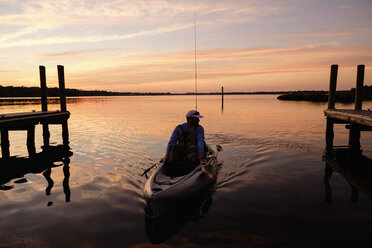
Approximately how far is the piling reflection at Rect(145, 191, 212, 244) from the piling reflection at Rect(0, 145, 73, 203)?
10.6ft

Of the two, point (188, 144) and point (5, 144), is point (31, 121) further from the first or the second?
point (188, 144)

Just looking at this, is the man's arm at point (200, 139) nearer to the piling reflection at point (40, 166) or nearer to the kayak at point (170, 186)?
the kayak at point (170, 186)

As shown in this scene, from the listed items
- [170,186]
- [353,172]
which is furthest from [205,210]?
[353,172]

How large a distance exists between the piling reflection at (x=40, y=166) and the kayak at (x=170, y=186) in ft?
9.96

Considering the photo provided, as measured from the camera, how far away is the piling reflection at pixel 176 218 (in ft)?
18.2

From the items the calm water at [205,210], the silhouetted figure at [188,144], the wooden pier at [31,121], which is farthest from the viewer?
the wooden pier at [31,121]

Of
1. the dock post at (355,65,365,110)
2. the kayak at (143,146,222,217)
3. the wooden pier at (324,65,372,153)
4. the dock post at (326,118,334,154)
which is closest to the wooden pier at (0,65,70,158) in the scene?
the kayak at (143,146,222,217)

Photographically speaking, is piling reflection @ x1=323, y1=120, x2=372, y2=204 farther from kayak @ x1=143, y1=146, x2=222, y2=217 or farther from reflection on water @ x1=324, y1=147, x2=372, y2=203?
kayak @ x1=143, y1=146, x2=222, y2=217

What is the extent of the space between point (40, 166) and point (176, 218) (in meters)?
8.34

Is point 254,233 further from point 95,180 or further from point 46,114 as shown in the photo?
point 46,114

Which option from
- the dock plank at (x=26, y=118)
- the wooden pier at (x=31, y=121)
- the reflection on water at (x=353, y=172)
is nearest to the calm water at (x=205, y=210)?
the reflection on water at (x=353, y=172)

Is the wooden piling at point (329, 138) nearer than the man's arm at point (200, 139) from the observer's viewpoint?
No

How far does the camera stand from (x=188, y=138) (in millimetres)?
8086

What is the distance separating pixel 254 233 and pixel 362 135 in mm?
16922
